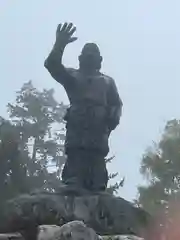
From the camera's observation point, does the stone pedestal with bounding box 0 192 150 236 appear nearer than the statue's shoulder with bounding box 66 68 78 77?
Yes

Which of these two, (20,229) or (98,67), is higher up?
(98,67)

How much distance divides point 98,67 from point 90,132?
3.87 ft

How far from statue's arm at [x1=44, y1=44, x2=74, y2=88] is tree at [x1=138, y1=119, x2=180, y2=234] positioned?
20341 millimetres

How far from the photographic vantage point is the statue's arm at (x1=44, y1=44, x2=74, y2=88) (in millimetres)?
10992

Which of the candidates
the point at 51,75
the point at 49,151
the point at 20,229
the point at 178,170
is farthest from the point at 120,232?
the point at 49,151

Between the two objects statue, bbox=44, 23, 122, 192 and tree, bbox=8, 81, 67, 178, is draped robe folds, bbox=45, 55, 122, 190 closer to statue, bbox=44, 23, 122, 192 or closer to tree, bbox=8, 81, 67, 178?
statue, bbox=44, 23, 122, 192

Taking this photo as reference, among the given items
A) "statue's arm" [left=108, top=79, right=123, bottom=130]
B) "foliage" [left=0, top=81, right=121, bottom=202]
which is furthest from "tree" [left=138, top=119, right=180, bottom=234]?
"statue's arm" [left=108, top=79, right=123, bottom=130]

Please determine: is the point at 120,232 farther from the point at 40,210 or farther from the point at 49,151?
the point at 49,151

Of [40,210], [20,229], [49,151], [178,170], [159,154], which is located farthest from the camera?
[49,151]

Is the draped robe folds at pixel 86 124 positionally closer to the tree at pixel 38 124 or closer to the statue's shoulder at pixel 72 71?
the statue's shoulder at pixel 72 71

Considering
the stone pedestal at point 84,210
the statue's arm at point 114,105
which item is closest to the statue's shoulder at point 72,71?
the statue's arm at point 114,105

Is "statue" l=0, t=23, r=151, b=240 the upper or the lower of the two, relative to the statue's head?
lower

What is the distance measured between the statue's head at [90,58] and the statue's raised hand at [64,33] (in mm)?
511

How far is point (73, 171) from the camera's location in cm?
1115
